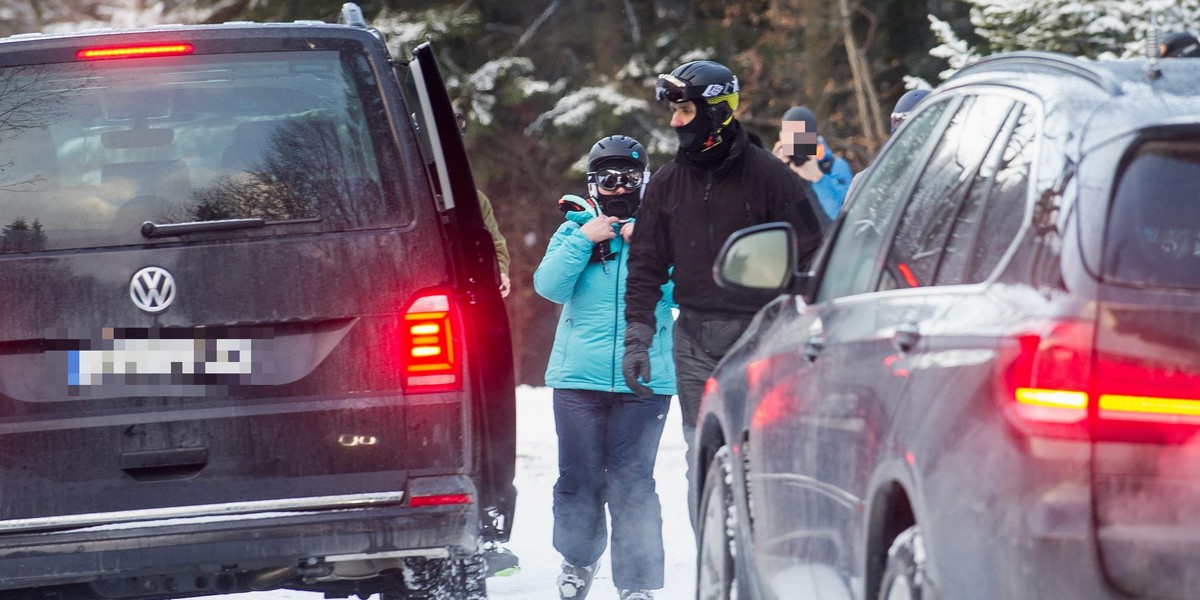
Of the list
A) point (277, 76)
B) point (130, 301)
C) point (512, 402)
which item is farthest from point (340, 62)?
point (512, 402)

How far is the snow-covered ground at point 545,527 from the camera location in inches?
287

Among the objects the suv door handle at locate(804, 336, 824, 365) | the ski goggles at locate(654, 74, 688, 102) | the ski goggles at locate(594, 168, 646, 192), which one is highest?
the ski goggles at locate(654, 74, 688, 102)

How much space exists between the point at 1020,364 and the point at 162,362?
2798 mm

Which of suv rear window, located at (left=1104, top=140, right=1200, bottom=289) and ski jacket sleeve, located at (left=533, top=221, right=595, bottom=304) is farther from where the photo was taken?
ski jacket sleeve, located at (left=533, top=221, right=595, bottom=304)

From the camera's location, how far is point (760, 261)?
423 cm

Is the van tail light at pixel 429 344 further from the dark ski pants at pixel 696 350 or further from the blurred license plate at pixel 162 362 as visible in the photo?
the dark ski pants at pixel 696 350

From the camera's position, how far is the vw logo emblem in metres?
4.75

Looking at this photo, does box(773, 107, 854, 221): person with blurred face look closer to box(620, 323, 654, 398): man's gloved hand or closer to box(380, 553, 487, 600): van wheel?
box(620, 323, 654, 398): man's gloved hand

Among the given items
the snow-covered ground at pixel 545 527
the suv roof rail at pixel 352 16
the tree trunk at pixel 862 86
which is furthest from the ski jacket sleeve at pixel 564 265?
the tree trunk at pixel 862 86

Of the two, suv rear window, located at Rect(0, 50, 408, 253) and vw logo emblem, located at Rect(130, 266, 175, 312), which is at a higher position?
suv rear window, located at Rect(0, 50, 408, 253)

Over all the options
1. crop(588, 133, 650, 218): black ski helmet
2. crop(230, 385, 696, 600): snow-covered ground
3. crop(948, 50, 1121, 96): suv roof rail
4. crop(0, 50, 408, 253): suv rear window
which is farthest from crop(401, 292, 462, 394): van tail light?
crop(230, 385, 696, 600): snow-covered ground

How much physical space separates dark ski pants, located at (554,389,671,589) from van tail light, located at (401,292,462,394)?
6.56 feet

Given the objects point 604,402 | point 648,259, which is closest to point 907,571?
point 648,259

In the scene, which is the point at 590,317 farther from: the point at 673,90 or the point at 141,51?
the point at 141,51
